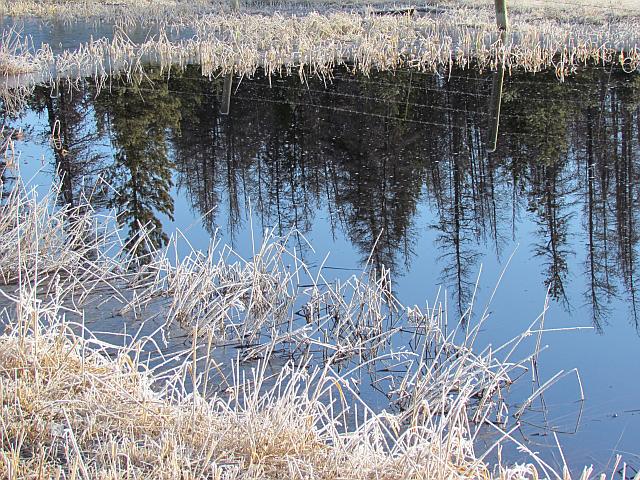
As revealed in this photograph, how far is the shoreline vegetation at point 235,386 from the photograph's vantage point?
11.7 ft

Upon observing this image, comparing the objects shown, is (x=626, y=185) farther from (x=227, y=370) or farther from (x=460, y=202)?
(x=227, y=370)

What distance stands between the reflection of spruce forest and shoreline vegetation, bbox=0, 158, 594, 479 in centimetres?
140

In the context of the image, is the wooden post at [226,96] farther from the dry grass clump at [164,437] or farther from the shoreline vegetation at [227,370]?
the dry grass clump at [164,437]

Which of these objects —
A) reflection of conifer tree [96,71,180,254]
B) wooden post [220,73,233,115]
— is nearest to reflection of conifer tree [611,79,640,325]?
reflection of conifer tree [96,71,180,254]

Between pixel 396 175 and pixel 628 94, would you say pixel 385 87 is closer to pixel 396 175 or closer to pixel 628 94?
pixel 628 94

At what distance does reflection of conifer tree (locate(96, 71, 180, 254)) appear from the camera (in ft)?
27.5

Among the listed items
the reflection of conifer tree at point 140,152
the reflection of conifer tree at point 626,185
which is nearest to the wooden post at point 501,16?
the reflection of conifer tree at point 626,185

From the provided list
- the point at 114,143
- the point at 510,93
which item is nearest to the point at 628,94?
the point at 510,93

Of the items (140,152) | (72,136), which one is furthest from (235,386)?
(72,136)

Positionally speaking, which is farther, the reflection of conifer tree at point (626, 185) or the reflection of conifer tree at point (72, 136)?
the reflection of conifer tree at point (72, 136)

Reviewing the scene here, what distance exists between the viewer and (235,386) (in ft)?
13.4

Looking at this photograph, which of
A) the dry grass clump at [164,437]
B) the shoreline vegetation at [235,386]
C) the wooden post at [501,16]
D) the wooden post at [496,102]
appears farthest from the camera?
the wooden post at [501,16]

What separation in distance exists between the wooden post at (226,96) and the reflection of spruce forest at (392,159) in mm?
120

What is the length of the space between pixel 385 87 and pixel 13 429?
10594 millimetres
